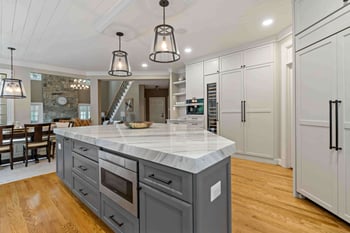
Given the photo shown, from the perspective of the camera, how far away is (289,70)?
354cm

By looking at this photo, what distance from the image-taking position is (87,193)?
204cm

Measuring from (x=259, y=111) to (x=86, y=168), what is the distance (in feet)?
11.2

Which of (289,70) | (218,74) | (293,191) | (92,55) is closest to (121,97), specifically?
(92,55)

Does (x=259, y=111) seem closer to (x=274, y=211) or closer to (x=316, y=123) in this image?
(x=316, y=123)

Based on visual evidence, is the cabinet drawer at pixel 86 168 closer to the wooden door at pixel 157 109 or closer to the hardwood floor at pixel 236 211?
the hardwood floor at pixel 236 211

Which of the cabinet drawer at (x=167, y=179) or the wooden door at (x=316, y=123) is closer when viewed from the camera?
the cabinet drawer at (x=167, y=179)

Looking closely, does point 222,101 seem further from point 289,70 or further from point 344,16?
point 344,16

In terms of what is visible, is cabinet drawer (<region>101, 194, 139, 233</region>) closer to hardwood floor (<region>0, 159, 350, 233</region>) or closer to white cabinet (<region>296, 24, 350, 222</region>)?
hardwood floor (<region>0, 159, 350, 233</region>)

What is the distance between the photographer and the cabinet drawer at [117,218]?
1400 mm

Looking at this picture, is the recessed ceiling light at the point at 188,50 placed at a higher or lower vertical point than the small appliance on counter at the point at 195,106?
higher

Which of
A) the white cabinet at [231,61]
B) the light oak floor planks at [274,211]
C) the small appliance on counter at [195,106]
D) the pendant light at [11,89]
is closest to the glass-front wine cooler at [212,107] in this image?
the small appliance on counter at [195,106]

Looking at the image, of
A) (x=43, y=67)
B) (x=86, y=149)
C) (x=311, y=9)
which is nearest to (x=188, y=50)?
(x=311, y=9)

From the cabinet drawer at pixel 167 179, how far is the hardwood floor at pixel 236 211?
970 mm

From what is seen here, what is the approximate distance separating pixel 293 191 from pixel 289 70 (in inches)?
90.5
